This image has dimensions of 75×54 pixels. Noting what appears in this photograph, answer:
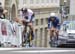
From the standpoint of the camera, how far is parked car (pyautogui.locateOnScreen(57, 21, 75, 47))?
10.8m

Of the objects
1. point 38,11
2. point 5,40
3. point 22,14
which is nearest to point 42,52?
Result: point 5,40

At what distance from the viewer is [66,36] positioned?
11492 mm

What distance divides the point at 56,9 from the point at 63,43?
18.8 metres

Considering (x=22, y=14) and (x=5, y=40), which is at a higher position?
(x=22, y=14)

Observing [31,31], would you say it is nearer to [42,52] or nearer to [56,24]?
[56,24]

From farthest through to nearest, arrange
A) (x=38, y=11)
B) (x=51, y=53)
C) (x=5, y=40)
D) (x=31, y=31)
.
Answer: (x=38, y=11)
(x=31, y=31)
(x=5, y=40)
(x=51, y=53)

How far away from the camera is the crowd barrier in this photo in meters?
10.1

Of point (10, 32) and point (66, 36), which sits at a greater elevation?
point (10, 32)

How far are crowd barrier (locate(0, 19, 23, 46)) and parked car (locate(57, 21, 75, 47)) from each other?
4.03 feet

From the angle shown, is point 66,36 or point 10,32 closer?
point 10,32

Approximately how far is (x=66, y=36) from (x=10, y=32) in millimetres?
1964

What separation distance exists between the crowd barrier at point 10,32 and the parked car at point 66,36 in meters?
1.23

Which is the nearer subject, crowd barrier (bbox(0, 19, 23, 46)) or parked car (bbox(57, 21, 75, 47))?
crowd barrier (bbox(0, 19, 23, 46))

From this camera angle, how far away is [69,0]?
29531 millimetres
